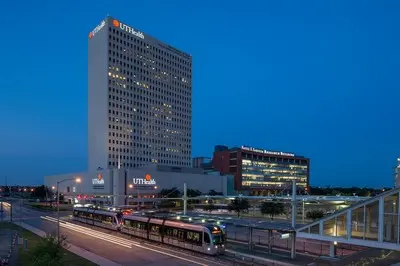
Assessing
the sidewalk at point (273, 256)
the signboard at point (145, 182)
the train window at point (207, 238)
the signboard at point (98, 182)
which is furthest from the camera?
the signboard at point (98, 182)

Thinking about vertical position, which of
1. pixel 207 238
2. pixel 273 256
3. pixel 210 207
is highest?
pixel 207 238

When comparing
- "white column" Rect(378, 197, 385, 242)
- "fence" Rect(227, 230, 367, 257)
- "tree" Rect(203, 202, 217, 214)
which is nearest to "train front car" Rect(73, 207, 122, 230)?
"fence" Rect(227, 230, 367, 257)

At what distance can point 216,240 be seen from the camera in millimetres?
37031

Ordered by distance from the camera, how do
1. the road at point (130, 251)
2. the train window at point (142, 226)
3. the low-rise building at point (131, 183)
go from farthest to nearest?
the low-rise building at point (131, 183), the train window at point (142, 226), the road at point (130, 251)

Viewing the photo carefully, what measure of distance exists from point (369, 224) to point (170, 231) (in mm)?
23999

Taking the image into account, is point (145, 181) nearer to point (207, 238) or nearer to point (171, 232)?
point (171, 232)

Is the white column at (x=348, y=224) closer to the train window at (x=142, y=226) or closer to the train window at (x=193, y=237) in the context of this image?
the train window at (x=193, y=237)

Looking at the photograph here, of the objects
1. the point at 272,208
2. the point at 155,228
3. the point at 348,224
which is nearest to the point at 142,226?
the point at 155,228

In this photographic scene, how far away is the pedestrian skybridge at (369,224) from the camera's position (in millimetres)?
24203

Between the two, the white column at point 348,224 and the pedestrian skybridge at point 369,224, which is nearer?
the pedestrian skybridge at point 369,224

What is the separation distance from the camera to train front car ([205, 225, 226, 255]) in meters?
36.8

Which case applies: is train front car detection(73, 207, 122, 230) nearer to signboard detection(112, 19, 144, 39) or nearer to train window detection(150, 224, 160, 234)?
train window detection(150, 224, 160, 234)

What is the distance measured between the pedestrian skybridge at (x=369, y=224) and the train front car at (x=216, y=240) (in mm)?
12108

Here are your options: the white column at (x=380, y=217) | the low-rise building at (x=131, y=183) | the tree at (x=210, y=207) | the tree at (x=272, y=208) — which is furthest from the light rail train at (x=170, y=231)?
the low-rise building at (x=131, y=183)
